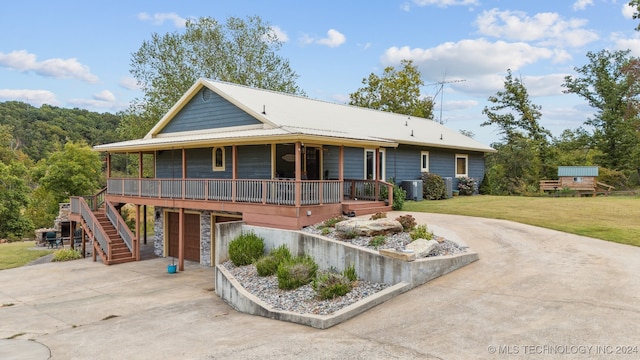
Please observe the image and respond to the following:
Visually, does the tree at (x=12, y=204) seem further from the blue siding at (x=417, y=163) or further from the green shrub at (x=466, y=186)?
the green shrub at (x=466, y=186)

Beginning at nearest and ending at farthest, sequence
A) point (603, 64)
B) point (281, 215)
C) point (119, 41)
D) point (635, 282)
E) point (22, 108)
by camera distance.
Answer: point (635, 282) < point (281, 215) < point (119, 41) < point (603, 64) < point (22, 108)

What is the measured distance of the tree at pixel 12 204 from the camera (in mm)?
35125

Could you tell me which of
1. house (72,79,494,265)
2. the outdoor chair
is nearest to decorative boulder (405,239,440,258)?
house (72,79,494,265)

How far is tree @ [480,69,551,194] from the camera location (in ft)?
97.4

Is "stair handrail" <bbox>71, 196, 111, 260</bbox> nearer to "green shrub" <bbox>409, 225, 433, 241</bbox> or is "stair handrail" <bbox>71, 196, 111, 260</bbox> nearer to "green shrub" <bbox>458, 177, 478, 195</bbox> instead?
"green shrub" <bbox>409, 225, 433, 241</bbox>

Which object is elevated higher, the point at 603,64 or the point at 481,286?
the point at 603,64

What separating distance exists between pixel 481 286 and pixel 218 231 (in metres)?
8.48

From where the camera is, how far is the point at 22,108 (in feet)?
248

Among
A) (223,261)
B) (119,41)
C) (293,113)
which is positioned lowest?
(223,261)

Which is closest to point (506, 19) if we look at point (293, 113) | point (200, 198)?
point (293, 113)

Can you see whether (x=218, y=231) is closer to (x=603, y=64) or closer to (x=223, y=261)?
(x=223, y=261)

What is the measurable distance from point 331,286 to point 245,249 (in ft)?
15.3

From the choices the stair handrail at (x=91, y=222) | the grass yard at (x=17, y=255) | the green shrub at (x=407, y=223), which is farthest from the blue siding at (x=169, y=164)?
the green shrub at (x=407, y=223)

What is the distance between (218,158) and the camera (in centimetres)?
1912
